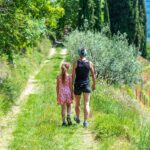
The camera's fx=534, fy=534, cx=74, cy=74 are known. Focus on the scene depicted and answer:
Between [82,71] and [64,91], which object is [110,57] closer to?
[64,91]

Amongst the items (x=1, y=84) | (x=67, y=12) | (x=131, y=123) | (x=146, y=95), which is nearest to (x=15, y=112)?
(x=1, y=84)

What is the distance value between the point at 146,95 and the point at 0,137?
106ft

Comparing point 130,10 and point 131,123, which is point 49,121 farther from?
point 130,10

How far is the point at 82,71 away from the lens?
14328mm

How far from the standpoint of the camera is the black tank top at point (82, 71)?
14.3 metres

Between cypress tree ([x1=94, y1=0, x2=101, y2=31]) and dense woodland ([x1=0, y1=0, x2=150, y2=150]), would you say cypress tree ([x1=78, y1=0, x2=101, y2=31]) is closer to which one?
cypress tree ([x1=94, y1=0, x2=101, y2=31])

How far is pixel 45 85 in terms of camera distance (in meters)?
25.6

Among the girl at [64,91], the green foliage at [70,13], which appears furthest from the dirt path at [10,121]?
the green foliage at [70,13]

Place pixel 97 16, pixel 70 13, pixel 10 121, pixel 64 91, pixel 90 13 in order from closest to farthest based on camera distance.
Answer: pixel 64 91, pixel 10 121, pixel 90 13, pixel 97 16, pixel 70 13

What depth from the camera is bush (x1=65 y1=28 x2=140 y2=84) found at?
32.3 m

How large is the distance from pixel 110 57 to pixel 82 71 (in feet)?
63.8

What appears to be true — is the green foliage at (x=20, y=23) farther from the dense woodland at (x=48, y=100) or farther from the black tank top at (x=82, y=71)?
the black tank top at (x=82, y=71)

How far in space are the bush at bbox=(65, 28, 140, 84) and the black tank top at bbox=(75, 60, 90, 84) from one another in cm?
1657

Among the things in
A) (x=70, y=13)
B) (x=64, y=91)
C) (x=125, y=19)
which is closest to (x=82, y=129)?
(x=64, y=91)
